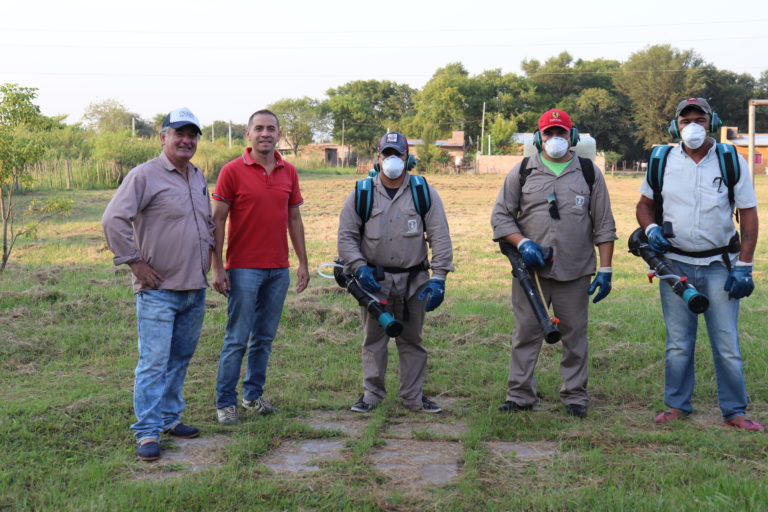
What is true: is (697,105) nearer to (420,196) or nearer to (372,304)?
(420,196)

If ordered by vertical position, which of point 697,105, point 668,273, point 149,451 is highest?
point 697,105

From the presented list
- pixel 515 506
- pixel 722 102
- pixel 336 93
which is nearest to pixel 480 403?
pixel 515 506

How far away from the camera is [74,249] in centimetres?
1467

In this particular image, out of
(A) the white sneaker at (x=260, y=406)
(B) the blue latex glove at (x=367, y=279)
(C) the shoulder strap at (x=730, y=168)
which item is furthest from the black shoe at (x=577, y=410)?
(A) the white sneaker at (x=260, y=406)

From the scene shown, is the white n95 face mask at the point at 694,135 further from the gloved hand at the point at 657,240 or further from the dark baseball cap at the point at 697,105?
the gloved hand at the point at 657,240

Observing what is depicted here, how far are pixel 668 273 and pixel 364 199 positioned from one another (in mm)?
2140

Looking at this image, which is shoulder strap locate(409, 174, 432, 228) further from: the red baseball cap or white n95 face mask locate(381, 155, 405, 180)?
the red baseball cap

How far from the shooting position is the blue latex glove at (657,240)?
524 cm

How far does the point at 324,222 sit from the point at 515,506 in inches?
657

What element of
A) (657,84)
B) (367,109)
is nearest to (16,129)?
(657,84)

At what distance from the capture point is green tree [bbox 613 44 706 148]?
71.7 metres

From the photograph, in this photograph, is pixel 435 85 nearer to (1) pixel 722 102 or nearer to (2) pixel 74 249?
(1) pixel 722 102

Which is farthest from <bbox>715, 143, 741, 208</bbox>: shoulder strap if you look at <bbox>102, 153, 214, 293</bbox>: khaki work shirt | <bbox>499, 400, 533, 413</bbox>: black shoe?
<bbox>102, 153, 214, 293</bbox>: khaki work shirt

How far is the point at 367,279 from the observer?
5535 mm
